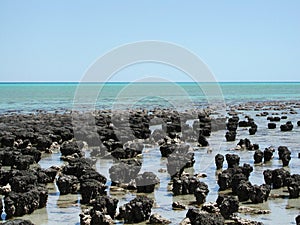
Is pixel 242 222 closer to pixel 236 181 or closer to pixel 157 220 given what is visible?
pixel 157 220

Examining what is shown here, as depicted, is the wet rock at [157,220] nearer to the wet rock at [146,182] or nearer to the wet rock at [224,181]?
the wet rock at [146,182]

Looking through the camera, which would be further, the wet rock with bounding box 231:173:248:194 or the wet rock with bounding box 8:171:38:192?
the wet rock with bounding box 231:173:248:194

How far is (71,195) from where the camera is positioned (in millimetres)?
16125

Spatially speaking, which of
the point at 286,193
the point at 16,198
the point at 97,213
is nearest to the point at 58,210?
the point at 16,198

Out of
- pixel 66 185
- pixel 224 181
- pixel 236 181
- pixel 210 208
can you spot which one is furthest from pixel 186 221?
pixel 66 185

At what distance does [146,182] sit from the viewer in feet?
54.9

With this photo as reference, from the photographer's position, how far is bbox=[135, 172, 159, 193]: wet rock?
54.4 ft

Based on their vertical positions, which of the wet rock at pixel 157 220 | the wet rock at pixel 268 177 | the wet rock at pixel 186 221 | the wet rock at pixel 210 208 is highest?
the wet rock at pixel 268 177

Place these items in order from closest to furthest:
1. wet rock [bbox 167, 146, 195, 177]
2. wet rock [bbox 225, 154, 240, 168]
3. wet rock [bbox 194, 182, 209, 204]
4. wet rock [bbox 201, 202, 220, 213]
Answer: wet rock [bbox 201, 202, 220, 213]
wet rock [bbox 194, 182, 209, 204]
wet rock [bbox 167, 146, 195, 177]
wet rock [bbox 225, 154, 240, 168]

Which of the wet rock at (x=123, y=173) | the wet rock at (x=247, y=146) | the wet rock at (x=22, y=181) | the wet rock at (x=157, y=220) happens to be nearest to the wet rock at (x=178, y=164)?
the wet rock at (x=123, y=173)

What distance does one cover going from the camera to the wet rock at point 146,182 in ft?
54.4

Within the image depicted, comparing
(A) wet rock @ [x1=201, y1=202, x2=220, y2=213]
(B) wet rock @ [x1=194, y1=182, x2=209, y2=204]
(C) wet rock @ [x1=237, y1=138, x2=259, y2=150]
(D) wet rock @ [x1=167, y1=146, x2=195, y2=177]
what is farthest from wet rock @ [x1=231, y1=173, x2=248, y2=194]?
(C) wet rock @ [x1=237, y1=138, x2=259, y2=150]

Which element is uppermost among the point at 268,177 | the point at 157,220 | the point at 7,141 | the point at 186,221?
the point at 7,141

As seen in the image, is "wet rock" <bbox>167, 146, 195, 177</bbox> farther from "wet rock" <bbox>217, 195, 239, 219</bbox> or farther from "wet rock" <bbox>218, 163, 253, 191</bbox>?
"wet rock" <bbox>217, 195, 239, 219</bbox>
